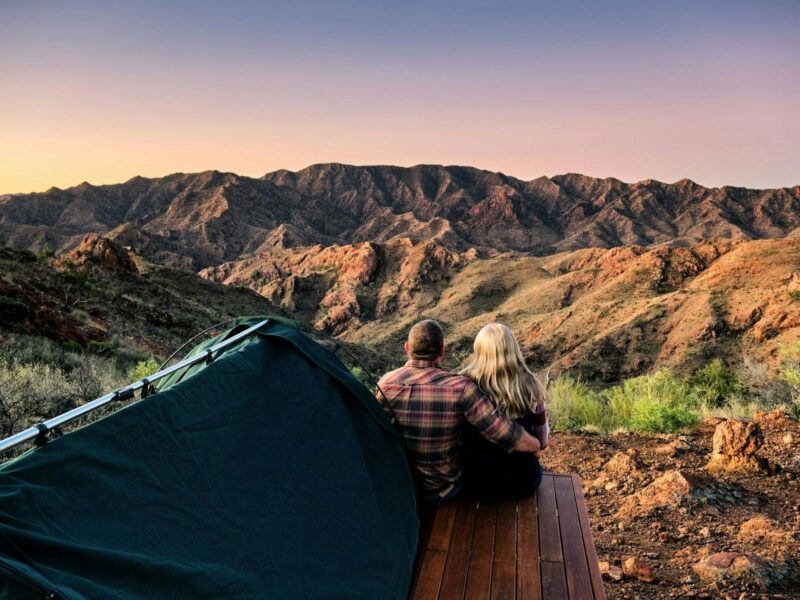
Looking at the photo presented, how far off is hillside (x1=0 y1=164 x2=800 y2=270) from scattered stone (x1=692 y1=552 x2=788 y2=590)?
75.1 meters

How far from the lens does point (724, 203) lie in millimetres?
107375

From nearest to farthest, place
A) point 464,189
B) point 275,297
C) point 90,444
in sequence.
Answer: point 90,444
point 275,297
point 464,189

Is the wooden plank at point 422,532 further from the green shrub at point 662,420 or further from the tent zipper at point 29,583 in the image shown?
the green shrub at point 662,420

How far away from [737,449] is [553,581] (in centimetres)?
464

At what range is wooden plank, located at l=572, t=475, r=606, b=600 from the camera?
2.81m

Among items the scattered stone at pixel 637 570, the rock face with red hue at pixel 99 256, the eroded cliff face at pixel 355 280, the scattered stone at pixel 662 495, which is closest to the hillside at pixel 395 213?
the eroded cliff face at pixel 355 280

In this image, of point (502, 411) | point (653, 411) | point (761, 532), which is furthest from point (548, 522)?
point (653, 411)

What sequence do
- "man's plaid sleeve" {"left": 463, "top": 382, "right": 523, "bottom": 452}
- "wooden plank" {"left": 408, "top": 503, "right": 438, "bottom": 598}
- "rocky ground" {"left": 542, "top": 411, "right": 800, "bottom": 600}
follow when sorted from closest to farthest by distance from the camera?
"wooden plank" {"left": 408, "top": 503, "right": 438, "bottom": 598}, "man's plaid sleeve" {"left": 463, "top": 382, "right": 523, "bottom": 452}, "rocky ground" {"left": 542, "top": 411, "right": 800, "bottom": 600}

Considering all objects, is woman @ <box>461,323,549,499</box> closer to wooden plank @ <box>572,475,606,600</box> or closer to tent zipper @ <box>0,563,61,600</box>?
wooden plank @ <box>572,475,606,600</box>

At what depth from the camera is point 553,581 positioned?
113 inches

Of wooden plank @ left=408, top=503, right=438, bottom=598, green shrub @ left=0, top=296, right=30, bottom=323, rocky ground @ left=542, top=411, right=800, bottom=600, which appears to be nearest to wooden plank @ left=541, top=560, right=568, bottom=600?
wooden plank @ left=408, top=503, right=438, bottom=598

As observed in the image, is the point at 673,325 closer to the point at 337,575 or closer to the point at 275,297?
the point at 337,575

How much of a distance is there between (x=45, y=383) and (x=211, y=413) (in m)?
6.49

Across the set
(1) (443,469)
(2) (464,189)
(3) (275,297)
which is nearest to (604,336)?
(1) (443,469)
